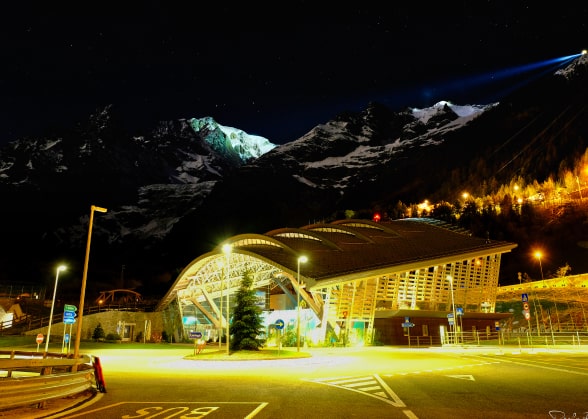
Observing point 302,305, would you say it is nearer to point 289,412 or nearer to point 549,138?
point 289,412

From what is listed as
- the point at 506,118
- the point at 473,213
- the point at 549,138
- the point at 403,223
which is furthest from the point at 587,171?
the point at 506,118

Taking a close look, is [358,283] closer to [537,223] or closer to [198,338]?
[198,338]

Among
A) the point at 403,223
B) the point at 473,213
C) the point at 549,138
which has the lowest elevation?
the point at 403,223

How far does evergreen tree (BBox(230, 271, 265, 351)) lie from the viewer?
1158 inches

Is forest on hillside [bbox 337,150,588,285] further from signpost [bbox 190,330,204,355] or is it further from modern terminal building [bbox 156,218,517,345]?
signpost [bbox 190,330,204,355]

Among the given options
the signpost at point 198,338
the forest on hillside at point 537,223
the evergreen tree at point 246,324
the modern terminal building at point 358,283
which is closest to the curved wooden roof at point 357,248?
the modern terminal building at point 358,283

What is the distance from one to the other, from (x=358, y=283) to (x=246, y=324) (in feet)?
56.9

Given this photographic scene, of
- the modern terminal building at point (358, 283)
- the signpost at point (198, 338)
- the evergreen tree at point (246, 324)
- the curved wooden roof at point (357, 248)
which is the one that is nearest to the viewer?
the evergreen tree at point (246, 324)

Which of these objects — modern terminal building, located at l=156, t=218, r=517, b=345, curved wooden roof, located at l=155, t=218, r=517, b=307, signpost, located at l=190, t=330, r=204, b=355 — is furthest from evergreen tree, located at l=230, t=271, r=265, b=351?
curved wooden roof, located at l=155, t=218, r=517, b=307

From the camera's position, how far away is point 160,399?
11234 mm

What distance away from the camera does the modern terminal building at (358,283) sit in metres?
42.9

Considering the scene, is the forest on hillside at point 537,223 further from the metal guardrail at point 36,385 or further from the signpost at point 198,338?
the metal guardrail at point 36,385

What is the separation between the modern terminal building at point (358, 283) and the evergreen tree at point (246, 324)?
746 cm

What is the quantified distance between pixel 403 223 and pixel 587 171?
70259 millimetres
